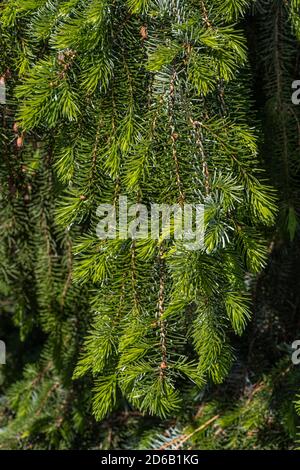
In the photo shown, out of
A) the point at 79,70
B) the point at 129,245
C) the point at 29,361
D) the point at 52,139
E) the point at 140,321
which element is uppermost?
A: the point at 79,70

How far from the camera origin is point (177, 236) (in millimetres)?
852

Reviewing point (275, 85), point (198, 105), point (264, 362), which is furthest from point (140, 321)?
point (264, 362)

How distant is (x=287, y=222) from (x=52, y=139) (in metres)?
0.52

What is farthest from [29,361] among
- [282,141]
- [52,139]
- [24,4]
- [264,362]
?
[24,4]

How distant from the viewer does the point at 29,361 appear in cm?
189

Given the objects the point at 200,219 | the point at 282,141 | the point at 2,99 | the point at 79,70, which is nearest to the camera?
the point at 200,219

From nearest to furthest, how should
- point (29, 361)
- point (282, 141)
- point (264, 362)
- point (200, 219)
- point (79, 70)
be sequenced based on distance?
1. point (200, 219)
2. point (79, 70)
3. point (282, 141)
4. point (264, 362)
5. point (29, 361)

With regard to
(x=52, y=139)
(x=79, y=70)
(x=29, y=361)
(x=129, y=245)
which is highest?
(x=79, y=70)

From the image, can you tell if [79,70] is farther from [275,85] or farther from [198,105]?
[275,85]

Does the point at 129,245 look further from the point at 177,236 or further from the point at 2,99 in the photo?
the point at 2,99

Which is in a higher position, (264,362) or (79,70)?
(79,70)

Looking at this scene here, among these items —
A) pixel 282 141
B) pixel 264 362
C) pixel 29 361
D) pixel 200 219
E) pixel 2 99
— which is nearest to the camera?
pixel 200 219

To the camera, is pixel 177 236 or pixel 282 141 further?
pixel 282 141

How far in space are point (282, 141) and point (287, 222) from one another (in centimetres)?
17
